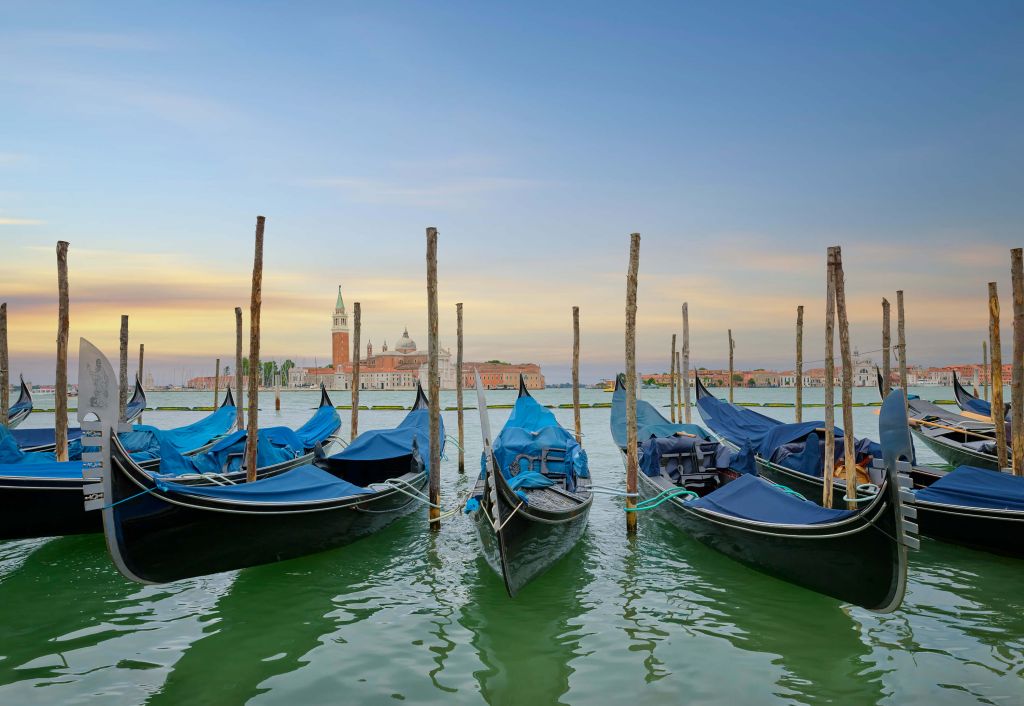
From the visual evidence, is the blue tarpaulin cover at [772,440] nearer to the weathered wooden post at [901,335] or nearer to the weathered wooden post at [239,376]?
the weathered wooden post at [901,335]

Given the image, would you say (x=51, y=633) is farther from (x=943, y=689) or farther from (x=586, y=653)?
(x=943, y=689)

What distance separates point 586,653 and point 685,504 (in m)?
2.16

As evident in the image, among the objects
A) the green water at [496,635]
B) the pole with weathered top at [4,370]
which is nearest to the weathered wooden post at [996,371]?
the green water at [496,635]

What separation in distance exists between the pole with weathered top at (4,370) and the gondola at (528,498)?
22.7 ft

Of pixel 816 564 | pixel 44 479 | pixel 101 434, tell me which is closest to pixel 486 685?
pixel 816 564

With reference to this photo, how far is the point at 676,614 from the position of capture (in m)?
4.16

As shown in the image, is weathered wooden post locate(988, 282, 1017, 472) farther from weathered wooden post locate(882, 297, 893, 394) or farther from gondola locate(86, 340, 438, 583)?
gondola locate(86, 340, 438, 583)

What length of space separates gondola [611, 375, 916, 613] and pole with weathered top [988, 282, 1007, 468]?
345 cm

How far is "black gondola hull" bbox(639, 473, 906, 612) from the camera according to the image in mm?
3480

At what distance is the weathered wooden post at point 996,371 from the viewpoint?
22.2 ft

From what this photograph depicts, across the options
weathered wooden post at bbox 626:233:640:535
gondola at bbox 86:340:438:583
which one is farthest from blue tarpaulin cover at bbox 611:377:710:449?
gondola at bbox 86:340:438:583

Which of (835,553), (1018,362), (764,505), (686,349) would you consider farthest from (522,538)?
(686,349)

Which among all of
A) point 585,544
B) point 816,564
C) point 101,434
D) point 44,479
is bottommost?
point 585,544

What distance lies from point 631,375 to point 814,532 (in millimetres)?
2343
